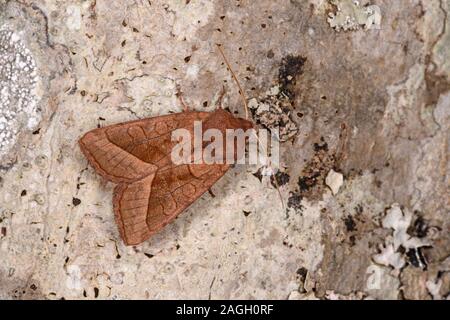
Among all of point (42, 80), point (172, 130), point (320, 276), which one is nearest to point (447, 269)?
point (320, 276)

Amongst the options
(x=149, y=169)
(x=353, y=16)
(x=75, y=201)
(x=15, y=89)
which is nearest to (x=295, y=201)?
(x=149, y=169)

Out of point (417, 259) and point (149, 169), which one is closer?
point (417, 259)

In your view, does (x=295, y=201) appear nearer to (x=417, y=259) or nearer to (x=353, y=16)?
(x=417, y=259)

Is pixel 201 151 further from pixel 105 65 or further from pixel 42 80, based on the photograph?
→ pixel 42 80

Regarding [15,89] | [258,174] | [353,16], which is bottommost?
[258,174]

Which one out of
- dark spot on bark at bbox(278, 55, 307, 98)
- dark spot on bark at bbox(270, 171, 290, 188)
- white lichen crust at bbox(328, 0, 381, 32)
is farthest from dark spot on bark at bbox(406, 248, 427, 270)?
white lichen crust at bbox(328, 0, 381, 32)

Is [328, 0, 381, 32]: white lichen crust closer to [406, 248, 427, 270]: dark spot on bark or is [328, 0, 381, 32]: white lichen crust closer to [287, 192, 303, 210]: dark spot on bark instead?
[287, 192, 303, 210]: dark spot on bark

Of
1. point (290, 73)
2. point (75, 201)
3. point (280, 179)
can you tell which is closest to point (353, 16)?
point (290, 73)

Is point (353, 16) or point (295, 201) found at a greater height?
point (353, 16)
